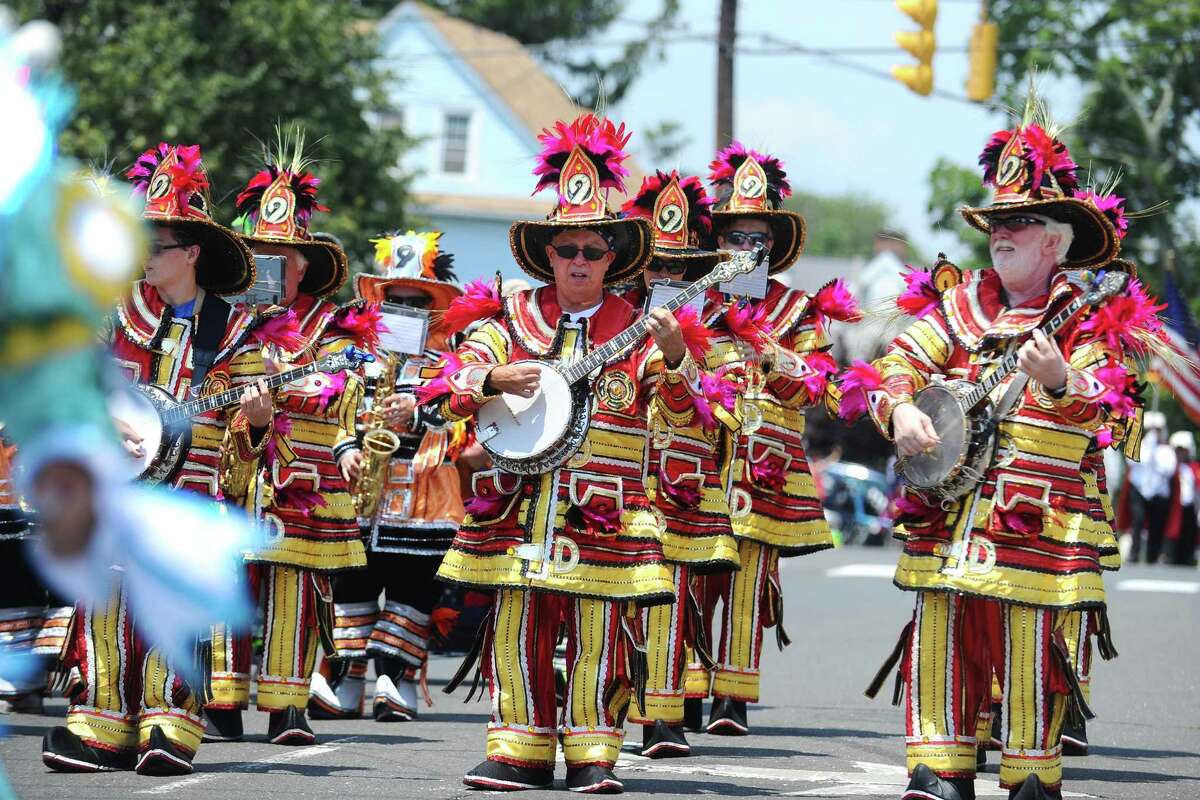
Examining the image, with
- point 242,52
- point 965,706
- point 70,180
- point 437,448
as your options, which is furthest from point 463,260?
point 70,180

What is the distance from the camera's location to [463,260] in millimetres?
46625

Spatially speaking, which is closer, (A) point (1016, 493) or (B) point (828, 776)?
(A) point (1016, 493)

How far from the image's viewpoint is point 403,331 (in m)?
9.95

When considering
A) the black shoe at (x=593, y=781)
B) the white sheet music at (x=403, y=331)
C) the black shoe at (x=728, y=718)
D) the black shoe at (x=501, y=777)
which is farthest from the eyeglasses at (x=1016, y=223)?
the white sheet music at (x=403, y=331)

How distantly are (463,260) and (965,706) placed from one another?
39.8 metres

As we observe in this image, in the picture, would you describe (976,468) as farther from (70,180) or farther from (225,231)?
(70,180)

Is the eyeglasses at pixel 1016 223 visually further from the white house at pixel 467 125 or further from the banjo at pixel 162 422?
the white house at pixel 467 125

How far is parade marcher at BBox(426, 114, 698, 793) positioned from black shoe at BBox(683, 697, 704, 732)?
233 cm

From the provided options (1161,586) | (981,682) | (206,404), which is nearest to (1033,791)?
(981,682)

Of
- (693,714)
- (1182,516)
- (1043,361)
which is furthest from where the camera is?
(1182,516)

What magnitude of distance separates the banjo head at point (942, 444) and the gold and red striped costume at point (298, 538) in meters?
2.87

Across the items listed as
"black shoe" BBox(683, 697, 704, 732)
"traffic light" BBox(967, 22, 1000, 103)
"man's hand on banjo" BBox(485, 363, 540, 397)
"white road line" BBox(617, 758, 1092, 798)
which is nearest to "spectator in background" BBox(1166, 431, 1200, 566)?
"traffic light" BBox(967, 22, 1000, 103)

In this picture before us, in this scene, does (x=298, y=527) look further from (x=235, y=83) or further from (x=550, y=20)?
(x=550, y=20)

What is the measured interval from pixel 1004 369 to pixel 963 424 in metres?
0.25
